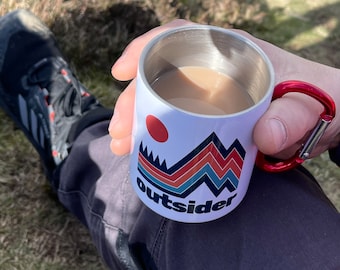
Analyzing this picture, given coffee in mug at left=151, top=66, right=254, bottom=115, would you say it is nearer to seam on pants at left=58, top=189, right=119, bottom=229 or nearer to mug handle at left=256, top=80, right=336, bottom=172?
mug handle at left=256, top=80, right=336, bottom=172

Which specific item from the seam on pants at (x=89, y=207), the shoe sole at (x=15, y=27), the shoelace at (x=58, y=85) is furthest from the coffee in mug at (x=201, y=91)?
the shoe sole at (x=15, y=27)

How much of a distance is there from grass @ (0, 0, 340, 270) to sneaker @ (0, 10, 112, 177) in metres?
0.08

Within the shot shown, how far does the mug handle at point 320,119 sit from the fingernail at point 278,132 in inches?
1.4

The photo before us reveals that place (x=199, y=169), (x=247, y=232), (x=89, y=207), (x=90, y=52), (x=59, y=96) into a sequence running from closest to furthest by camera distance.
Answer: (x=199, y=169), (x=247, y=232), (x=89, y=207), (x=59, y=96), (x=90, y=52)

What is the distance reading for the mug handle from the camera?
804mm

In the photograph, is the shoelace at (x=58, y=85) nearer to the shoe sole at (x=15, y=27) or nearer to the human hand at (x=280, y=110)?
the shoe sole at (x=15, y=27)

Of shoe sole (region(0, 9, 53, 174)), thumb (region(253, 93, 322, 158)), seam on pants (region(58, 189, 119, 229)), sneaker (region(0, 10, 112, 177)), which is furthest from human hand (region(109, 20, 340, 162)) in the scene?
shoe sole (region(0, 9, 53, 174))

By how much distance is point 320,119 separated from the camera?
85 centimetres

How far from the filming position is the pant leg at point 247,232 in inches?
39.9

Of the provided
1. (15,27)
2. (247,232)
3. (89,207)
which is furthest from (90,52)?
(247,232)

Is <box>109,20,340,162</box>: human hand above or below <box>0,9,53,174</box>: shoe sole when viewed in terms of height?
above

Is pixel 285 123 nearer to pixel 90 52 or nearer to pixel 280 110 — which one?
pixel 280 110

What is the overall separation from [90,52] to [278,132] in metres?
1.07

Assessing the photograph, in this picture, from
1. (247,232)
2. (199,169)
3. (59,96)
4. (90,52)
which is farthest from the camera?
(90,52)
